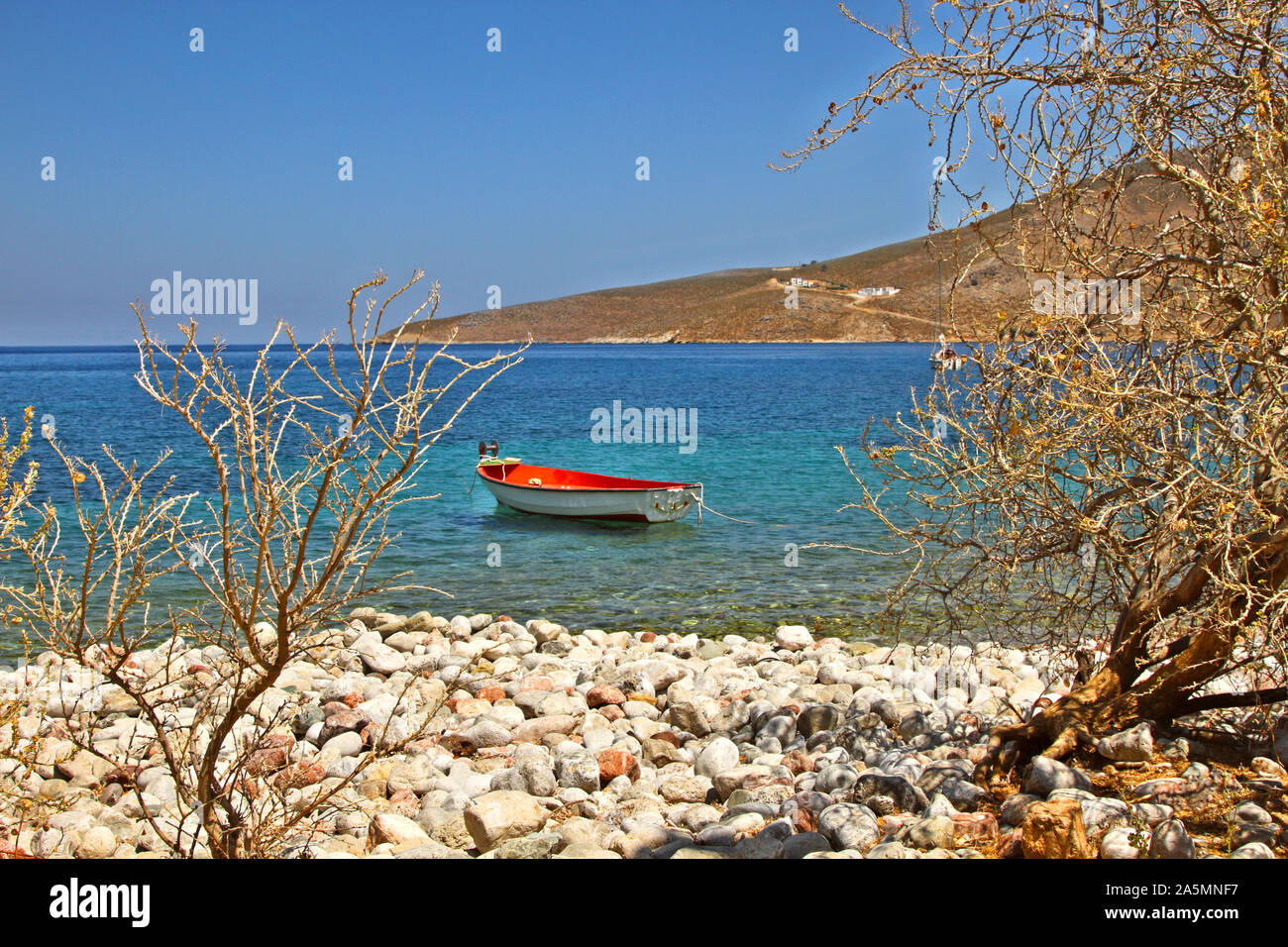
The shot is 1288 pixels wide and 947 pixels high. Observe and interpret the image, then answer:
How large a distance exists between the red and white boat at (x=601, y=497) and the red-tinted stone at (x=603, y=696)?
9.32 m

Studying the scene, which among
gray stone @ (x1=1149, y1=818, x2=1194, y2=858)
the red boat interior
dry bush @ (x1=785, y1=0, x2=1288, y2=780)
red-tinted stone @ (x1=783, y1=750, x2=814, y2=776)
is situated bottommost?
red-tinted stone @ (x1=783, y1=750, x2=814, y2=776)

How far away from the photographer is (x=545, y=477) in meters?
20.1

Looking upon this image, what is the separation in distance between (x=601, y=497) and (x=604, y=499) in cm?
6

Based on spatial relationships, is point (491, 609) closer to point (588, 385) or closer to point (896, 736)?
point (896, 736)

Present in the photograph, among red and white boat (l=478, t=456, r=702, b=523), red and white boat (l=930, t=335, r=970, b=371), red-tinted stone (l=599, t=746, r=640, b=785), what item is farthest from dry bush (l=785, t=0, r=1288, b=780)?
red and white boat (l=478, t=456, r=702, b=523)

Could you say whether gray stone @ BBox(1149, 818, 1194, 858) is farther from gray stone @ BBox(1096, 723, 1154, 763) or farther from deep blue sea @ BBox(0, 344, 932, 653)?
deep blue sea @ BBox(0, 344, 932, 653)

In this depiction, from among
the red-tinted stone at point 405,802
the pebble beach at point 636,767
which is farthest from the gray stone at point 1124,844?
the red-tinted stone at point 405,802

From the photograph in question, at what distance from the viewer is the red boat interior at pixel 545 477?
1830 cm

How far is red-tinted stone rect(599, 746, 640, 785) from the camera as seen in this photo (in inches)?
229

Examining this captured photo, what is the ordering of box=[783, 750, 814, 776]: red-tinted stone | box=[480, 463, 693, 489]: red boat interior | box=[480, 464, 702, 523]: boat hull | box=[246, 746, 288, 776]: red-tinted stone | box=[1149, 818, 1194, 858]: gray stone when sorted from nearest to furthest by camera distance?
box=[1149, 818, 1194, 858]: gray stone → box=[783, 750, 814, 776]: red-tinted stone → box=[246, 746, 288, 776]: red-tinted stone → box=[480, 464, 702, 523]: boat hull → box=[480, 463, 693, 489]: red boat interior

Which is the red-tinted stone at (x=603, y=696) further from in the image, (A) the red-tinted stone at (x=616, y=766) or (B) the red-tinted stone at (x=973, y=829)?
(B) the red-tinted stone at (x=973, y=829)

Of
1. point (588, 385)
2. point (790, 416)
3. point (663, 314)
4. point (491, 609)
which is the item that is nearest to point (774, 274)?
point (663, 314)

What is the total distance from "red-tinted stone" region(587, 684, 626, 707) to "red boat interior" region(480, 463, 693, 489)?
10.3 meters

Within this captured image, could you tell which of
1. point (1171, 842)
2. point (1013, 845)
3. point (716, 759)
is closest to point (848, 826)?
point (1013, 845)
